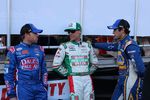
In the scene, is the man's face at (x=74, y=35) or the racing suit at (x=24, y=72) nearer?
the racing suit at (x=24, y=72)

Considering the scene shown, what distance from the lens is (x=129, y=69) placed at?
4.53 metres

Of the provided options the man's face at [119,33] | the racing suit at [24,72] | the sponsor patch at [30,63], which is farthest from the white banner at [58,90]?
the man's face at [119,33]

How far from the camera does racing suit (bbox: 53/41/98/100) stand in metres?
4.48

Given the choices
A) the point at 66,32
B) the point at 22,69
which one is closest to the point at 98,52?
the point at 66,32

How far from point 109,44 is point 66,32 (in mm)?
630

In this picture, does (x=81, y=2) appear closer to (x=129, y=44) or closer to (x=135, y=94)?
(x=129, y=44)

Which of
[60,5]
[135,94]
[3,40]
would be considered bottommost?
[135,94]

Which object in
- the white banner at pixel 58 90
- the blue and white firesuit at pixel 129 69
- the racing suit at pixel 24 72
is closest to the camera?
the racing suit at pixel 24 72

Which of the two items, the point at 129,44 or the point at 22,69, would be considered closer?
the point at 22,69

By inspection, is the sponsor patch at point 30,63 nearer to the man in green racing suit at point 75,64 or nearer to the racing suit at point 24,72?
the racing suit at point 24,72

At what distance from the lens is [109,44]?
16.1ft

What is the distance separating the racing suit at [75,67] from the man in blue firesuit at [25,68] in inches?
15.1

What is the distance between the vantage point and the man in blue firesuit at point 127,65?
444 cm

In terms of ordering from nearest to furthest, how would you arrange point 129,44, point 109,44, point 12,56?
1. point 12,56
2. point 129,44
3. point 109,44
